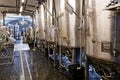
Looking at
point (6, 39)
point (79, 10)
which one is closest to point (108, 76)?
point (79, 10)

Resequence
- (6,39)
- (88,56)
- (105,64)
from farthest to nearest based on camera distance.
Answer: (6,39) < (88,56) < (105,64)

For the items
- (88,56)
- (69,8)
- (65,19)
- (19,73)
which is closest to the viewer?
(88,56)

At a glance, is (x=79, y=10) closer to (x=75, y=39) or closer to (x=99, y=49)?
(x=75, y=39)

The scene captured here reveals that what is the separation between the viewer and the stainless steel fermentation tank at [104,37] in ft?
7.22

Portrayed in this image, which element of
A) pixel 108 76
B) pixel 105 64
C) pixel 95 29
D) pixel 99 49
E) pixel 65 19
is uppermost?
pixel 65 19

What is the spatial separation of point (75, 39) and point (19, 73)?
181 centimetres

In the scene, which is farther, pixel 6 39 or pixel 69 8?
pixel 6 39

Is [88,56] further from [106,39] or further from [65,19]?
Answer: [65,19]

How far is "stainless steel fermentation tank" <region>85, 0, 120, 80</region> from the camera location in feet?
7.22

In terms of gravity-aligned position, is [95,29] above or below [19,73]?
above

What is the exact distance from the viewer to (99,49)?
7.95 ft

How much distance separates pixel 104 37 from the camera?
2322mm

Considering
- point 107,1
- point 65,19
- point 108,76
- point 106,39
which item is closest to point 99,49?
point 106,39

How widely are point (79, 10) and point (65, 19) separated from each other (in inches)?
18.7
